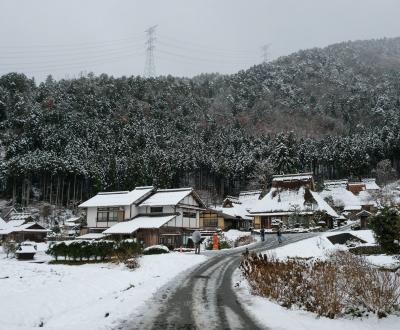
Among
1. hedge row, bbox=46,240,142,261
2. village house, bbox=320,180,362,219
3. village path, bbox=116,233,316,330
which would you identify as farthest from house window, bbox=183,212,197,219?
village house, bbox=320,180,362,219

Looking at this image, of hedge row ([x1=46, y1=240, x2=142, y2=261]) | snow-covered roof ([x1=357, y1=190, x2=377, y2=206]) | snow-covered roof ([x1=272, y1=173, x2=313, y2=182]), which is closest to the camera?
hedge row ([x1=46, y1=240, x2=142, y2=261])

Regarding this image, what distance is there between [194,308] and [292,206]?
4412 centimetres

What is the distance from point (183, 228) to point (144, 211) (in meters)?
5.82

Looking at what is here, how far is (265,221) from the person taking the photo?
184 feet

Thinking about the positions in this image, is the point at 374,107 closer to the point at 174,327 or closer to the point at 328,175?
the point at 328,175

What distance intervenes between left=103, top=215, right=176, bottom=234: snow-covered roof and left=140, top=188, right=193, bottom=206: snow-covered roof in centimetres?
179

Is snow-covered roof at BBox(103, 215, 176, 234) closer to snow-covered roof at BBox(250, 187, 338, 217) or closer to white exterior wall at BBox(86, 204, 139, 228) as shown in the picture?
white exterior wall at BBox(86, 204, 139, 228)

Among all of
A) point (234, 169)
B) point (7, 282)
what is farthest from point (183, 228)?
point (234, 169)

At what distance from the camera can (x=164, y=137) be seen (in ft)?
355

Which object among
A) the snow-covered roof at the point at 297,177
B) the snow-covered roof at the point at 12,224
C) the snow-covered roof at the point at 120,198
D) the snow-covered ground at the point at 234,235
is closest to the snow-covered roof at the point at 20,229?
the snow-covered roof at the point at 12,224

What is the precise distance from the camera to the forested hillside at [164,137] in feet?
281

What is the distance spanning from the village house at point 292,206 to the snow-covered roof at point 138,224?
1570 centimetres

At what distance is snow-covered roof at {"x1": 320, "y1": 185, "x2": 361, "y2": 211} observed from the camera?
7426cm

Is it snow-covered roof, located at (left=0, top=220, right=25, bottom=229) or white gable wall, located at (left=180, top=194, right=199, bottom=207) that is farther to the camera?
snow-covered roof, located at (left=0, top=220, right=25, bottom=229)
